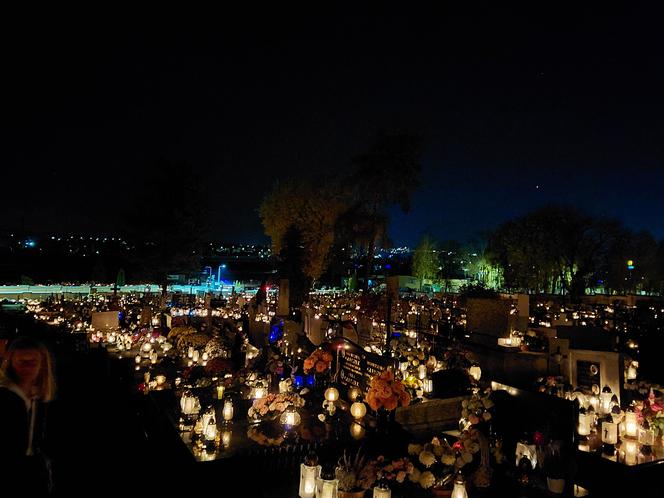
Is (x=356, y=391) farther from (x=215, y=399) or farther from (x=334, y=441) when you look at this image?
(x=215, y=399)

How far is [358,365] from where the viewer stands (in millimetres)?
8492

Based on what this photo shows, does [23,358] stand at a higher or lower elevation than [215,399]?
higher

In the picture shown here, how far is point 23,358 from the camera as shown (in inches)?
155

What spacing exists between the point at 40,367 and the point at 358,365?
5528 millimetres

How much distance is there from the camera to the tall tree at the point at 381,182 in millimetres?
33219

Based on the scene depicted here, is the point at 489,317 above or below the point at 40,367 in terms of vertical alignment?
above

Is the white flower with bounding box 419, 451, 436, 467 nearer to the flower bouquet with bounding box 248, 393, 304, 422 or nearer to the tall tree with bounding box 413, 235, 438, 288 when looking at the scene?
the flower bouquet with bounding box 248, 393, 304, 422

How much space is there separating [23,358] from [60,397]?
7056 millimetres

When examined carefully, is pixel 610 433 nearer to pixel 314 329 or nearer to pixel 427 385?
pixel 427 385

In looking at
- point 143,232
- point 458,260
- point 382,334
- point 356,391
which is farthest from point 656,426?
point 458,260

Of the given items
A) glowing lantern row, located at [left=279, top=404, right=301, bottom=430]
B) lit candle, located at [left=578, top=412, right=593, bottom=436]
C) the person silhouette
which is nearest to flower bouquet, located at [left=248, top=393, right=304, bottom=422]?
glowing lantern row, located at [left=279, top=404, right=301, bottom=430]

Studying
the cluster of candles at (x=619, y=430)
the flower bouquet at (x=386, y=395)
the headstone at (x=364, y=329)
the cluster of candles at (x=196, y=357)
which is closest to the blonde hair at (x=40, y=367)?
the flower bouquet at (x=386, y=395)

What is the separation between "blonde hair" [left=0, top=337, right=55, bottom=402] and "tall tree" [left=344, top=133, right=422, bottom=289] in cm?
2910

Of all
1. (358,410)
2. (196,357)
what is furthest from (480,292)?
(358,410)
